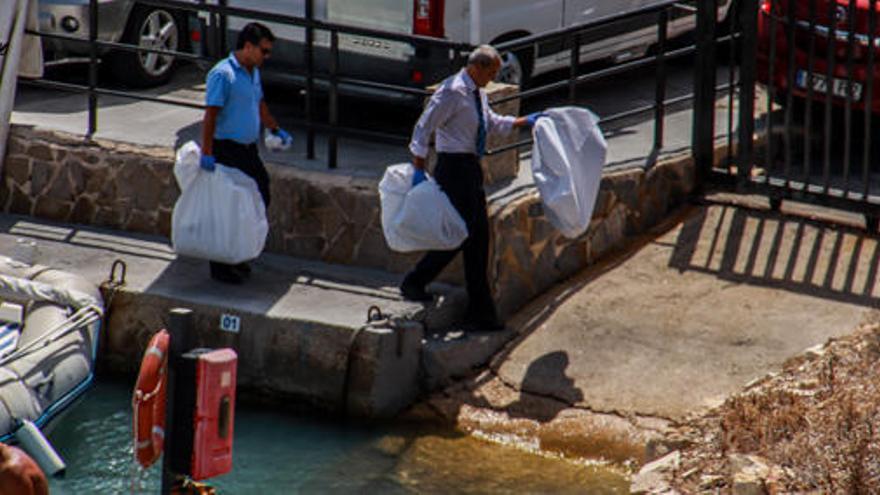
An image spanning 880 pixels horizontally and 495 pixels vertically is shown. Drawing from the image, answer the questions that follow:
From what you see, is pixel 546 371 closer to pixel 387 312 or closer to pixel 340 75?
pixel 387 312

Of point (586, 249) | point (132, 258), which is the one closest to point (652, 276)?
point (586, 249)

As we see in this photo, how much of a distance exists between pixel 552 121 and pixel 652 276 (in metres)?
1.35

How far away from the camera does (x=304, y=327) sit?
1179 centimetres

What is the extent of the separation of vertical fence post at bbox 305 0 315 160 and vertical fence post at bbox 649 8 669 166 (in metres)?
2.25

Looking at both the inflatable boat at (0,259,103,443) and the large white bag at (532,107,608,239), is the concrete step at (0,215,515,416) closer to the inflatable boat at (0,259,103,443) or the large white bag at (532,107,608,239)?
the inflatable boat at (0,259,103,443)

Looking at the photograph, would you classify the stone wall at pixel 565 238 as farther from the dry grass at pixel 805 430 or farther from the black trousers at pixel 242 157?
the dry grass at pixel 805 430

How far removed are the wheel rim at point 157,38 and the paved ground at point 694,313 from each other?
4.09 m

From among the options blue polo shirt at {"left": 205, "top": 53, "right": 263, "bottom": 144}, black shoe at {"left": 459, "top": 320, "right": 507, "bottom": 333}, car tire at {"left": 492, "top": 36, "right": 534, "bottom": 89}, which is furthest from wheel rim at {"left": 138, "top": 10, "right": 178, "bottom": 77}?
black shoe at {"left": 459, "top": 320, "right": 507, "bottom": 333}

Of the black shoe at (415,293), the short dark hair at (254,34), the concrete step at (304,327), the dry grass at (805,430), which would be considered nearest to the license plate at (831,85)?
the dry grass at (805,430)

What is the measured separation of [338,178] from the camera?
12.8 m

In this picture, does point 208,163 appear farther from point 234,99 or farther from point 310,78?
point 310,78

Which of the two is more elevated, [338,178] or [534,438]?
[338,178]

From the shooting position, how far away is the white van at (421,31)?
519 inches

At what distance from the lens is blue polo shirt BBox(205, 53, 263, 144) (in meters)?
11.8
